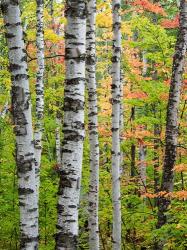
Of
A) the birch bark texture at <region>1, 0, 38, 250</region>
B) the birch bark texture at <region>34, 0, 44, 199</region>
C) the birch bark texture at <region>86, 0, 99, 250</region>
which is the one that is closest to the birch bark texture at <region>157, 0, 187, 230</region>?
the birch bark texture at <region>86, 0, 99, 250</region>

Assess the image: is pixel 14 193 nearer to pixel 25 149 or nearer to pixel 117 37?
pixel 117 37

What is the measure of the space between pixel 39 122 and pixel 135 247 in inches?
203

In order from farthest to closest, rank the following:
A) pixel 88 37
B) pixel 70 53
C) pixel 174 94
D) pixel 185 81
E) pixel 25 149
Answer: pixel 185 81, pixel 88 37, pixel 174 94, pixel 25 149, pixel 70 53

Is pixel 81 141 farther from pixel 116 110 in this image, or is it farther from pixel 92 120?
pixel 116 110

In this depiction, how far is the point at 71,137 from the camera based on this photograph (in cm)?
486

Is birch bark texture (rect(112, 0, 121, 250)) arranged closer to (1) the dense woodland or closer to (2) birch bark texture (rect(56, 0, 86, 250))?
(1) the dense woodland

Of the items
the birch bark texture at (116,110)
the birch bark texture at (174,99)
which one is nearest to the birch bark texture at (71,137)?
the birch bark texture at (174,99)

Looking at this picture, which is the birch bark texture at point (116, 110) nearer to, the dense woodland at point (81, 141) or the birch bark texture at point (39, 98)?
the dense woodland at point (81, 141)

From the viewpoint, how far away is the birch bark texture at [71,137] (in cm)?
484

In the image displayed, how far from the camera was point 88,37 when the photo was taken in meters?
8.55

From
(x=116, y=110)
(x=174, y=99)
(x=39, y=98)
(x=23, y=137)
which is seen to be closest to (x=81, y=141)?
(x=23, y=137)

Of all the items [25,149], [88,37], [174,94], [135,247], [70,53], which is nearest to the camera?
[70,53]

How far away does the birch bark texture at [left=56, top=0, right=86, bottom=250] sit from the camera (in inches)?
191

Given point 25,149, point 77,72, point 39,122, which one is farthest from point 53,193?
point 77,72
